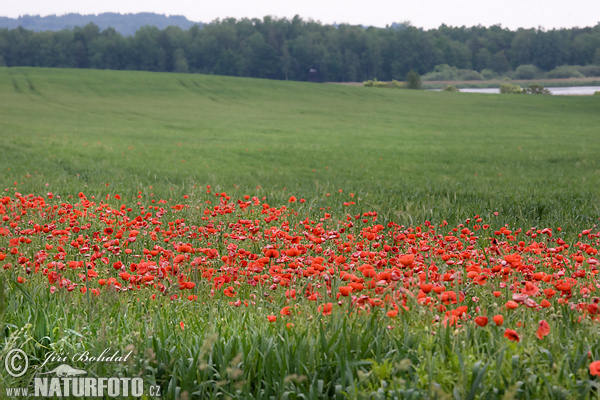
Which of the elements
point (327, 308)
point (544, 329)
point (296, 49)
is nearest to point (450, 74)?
point (296, 49)

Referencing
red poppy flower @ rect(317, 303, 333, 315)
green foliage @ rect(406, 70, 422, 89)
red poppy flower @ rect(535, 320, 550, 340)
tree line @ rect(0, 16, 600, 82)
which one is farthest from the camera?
tree line @ rect(0, 16, 600, 82)

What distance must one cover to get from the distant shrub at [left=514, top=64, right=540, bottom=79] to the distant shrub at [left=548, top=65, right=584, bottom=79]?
10.5 feet

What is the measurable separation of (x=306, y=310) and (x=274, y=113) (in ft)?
143

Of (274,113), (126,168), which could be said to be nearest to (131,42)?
(274,113)

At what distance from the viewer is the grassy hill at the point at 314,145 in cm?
1027

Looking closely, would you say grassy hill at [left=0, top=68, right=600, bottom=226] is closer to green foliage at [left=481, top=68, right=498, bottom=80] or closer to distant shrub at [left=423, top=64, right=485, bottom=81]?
distant shrub at [left=423, top=64, right=485, bottom=81]

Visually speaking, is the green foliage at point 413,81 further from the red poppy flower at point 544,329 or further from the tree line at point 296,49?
the red poppy flower at point 544,329

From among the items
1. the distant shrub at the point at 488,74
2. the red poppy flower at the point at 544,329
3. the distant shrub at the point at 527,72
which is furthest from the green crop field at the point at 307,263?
the distant shrub at the point at 527,72

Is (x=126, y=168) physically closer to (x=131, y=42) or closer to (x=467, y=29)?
(x=131, y=42)

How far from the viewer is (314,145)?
943 inches

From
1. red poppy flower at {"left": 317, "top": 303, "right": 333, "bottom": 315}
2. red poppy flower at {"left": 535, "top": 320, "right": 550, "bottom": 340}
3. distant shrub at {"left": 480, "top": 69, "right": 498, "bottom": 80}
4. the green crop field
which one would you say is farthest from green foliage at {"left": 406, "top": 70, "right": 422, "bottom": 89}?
red poppy flower at {"left": 535, "top": 320, "right": 550, "bottom": 340}

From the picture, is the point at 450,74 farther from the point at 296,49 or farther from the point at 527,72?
the point at 296,49

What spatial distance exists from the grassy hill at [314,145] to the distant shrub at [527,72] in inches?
2752

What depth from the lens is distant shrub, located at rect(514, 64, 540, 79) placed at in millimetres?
125625
